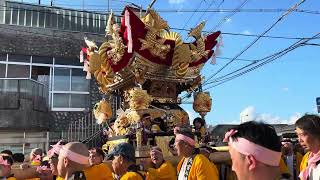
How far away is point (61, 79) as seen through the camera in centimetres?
1551

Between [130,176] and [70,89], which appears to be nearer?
[130,176]

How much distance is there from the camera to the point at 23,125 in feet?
44.5

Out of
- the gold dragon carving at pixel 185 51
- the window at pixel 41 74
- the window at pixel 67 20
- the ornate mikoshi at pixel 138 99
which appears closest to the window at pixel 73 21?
the window at pixel 67 20

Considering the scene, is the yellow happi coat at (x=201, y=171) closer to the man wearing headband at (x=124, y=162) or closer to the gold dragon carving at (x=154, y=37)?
the man wearing headband at (x=124, y=162)

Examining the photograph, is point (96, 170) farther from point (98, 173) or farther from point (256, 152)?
point (256, 152)

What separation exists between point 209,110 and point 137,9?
9.41ft

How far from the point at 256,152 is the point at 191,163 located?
2146mm

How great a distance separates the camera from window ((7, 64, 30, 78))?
15.0 meters

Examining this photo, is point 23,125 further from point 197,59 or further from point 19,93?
point 197,59

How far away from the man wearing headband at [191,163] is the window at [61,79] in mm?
12237

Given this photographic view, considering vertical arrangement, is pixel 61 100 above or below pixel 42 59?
below

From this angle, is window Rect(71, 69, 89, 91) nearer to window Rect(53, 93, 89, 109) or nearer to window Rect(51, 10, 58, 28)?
window Rect(53, 93, 89, 109)

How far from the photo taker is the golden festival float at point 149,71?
678 centimetres

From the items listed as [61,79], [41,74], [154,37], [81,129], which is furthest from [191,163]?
[41,74]
